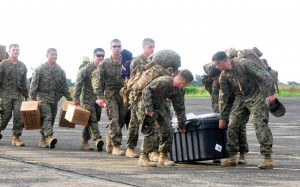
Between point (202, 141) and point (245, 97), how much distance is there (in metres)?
0.96

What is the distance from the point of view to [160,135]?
521 inches

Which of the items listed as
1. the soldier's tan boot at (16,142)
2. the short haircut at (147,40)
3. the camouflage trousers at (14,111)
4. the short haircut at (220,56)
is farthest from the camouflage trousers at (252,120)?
the camouflage trousers at (14,111)

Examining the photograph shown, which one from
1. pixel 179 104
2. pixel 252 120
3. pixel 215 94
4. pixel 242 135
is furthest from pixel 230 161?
pixel 215 94

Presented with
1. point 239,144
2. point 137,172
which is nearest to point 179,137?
point 239,144

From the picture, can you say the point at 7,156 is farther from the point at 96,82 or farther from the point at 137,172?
the point at 137,172

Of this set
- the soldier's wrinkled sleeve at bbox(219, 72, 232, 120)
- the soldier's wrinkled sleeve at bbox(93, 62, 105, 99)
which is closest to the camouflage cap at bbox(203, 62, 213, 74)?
the soldier's wrinkled sleeve at bbox(93, 62, 105, 99)

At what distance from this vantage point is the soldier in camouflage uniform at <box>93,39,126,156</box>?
52.4 ft

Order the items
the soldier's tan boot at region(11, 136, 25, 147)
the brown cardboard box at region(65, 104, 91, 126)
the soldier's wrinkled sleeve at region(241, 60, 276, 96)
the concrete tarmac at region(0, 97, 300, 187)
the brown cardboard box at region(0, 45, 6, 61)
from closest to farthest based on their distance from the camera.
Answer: the concrete tarmac at region(0, 97, 300, 187) → the soldier's wrinkled sleeve at region(241, 60, 276, 96) → the brown cardboard box at region(65, 104, 91, 126) → the soldier's tan boot at region(11, 136, 25, 147) → the brown cardboard box at region(0, 45, 6, 61)

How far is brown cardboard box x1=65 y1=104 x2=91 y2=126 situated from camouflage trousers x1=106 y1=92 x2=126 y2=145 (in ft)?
2.37

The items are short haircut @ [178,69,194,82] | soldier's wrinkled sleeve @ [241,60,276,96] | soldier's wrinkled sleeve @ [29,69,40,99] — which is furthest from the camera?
soldier's wrinkled sleeve @ [29,69,40,99]

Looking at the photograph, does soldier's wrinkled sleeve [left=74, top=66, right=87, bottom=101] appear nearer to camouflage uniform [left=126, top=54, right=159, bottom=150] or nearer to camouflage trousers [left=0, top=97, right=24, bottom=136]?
camouflage trousers [left=0, top=97, right=24, bottom=136]

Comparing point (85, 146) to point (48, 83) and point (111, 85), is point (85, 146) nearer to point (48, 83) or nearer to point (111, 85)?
point (48, 83)

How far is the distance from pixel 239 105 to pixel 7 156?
13.3 feet

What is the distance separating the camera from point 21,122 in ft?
59.4
